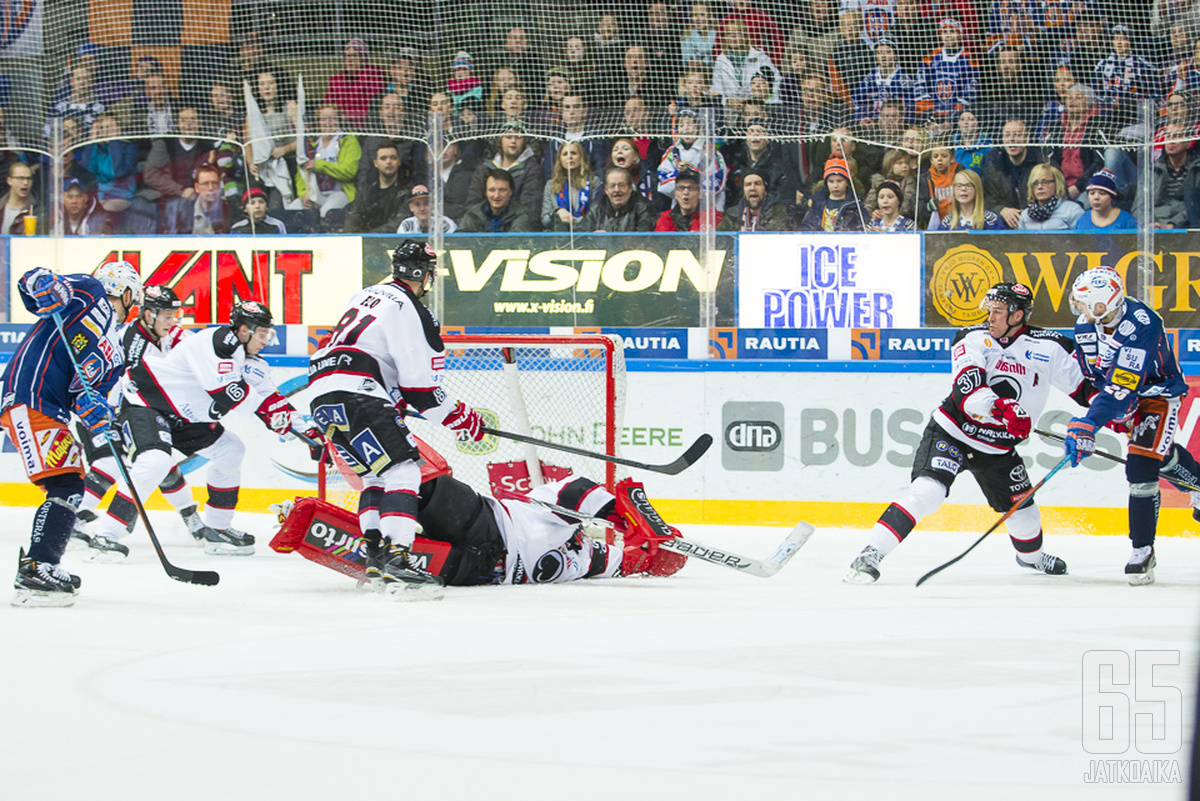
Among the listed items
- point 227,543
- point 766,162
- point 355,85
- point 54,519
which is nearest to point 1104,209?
point 766,162

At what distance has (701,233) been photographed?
7.01 m

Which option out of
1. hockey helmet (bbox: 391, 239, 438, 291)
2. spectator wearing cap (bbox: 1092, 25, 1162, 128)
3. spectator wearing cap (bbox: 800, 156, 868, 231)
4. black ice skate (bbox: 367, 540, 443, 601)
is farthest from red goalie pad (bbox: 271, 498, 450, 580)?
spectator wearing cap (bbox: 1092, 25, 1162, 128)

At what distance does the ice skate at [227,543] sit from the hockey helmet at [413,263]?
1675mm

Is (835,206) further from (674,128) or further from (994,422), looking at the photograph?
(994,422)

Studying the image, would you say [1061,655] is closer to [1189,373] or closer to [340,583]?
[340,583]

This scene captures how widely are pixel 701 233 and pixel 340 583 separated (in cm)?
311

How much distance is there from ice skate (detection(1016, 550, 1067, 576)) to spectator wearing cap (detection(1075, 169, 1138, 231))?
2.45 meters

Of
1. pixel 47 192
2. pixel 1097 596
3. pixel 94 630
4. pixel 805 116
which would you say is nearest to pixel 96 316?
pixel 94 630

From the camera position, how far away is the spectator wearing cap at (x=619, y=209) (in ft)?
23.7

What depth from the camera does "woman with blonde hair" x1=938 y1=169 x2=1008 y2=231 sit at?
7.06 meters

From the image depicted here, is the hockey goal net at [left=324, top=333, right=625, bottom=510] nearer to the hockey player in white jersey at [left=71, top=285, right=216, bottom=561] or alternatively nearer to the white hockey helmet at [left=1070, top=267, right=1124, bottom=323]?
the hockey player in white jersey at [left=71, top=285, right=216, bottom=561]

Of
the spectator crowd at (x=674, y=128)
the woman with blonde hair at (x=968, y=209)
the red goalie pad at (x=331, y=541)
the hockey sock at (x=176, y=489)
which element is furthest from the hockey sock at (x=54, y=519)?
the woman with blonde hair at (x=968, y=209)

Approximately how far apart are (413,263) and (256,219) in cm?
339

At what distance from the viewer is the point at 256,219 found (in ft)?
24.6
